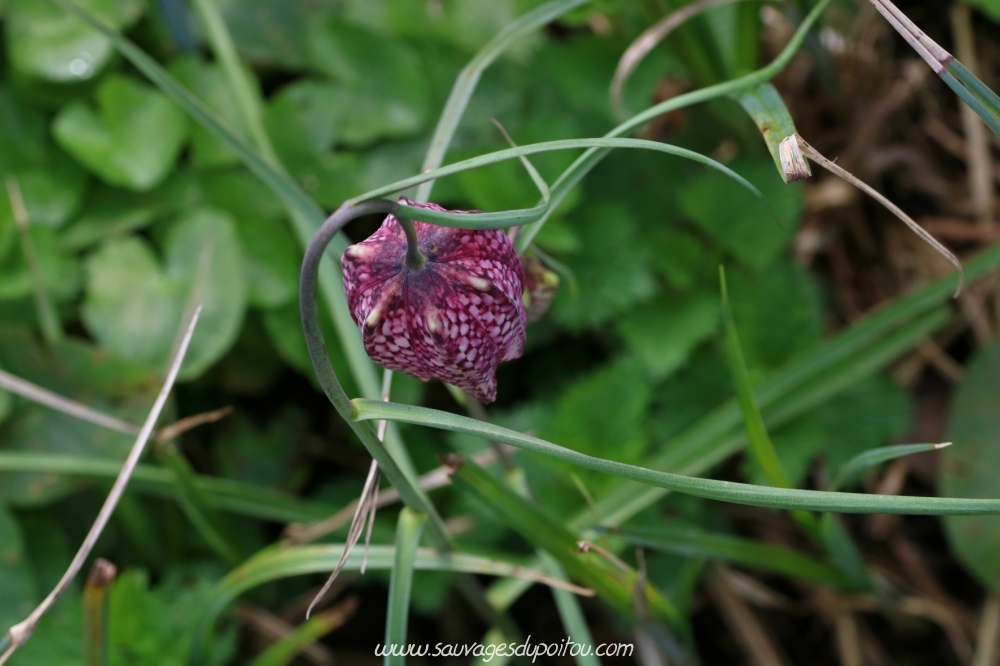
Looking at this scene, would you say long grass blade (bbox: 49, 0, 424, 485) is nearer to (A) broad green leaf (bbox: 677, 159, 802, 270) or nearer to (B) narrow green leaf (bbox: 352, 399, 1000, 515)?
(B) narrow green leaf (bbox: 352, 399, 1000, 515)

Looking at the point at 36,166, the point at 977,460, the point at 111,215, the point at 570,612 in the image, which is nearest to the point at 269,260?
the point at 111,215

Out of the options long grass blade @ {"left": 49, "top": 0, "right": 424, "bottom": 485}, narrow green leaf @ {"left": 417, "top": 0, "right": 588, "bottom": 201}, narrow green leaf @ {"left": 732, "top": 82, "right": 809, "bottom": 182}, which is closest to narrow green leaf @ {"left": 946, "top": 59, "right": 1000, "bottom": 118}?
narrow green leaf @ {"left": 732, "top": 82, "right": 809, "bottom": 182}

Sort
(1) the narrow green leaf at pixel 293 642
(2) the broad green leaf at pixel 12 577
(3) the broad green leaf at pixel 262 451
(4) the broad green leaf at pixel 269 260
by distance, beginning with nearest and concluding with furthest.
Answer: (1) the narrow green leaf at pixel 293 642
(2) the broad green leaf at pixel 12 577
(4) the broad green leaf at pixel 269 260
(3) the broad green leaf at pixel 262 451

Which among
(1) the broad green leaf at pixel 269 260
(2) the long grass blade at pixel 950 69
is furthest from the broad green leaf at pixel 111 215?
(2) the long grass blade at pixel 950 69

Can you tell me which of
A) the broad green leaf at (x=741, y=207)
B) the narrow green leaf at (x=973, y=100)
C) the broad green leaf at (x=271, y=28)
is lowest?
the narrow green leaf at (x=973, y=100)

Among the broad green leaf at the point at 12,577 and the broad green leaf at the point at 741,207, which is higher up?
the broad green leaf at the point at 741,207

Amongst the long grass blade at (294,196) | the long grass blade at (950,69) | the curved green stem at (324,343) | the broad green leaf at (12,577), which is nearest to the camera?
the curved green stem at (324,343)

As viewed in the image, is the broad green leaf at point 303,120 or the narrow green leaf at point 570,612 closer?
the narrow green leaf at point 570,612

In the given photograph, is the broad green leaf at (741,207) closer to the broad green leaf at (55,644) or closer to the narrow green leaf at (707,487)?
the narrow green leaf at (707,487)
